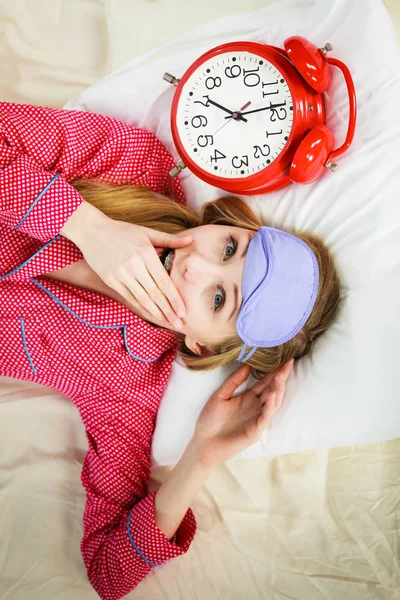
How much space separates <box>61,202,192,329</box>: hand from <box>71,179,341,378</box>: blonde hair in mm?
130

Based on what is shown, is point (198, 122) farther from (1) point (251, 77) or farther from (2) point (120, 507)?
(2) point (120, 507)

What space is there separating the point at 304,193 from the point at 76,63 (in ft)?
2.80

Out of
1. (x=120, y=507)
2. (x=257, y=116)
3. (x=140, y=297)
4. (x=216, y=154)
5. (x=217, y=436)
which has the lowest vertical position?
(x=120, y=507)

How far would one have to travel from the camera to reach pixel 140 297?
1.23 metres

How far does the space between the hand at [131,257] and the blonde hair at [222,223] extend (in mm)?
130

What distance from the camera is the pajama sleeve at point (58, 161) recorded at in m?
1.21

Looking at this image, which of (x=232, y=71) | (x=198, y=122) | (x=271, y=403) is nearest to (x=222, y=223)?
(x=198, y=122)

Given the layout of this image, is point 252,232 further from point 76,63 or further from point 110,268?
point 76,63

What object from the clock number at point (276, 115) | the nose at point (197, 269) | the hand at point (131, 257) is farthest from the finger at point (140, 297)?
the clock number at point (276, 115)

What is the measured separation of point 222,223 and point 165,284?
254 millimetres

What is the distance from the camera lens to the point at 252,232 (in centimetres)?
126

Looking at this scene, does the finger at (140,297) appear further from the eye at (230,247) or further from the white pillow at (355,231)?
the white pillow at (355,231)

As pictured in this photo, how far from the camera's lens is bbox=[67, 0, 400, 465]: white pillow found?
1.23 meters

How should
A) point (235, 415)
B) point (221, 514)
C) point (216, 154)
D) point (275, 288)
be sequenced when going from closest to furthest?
point (275, 288), point (216, 154), point (235, 415), point (221, 514)
